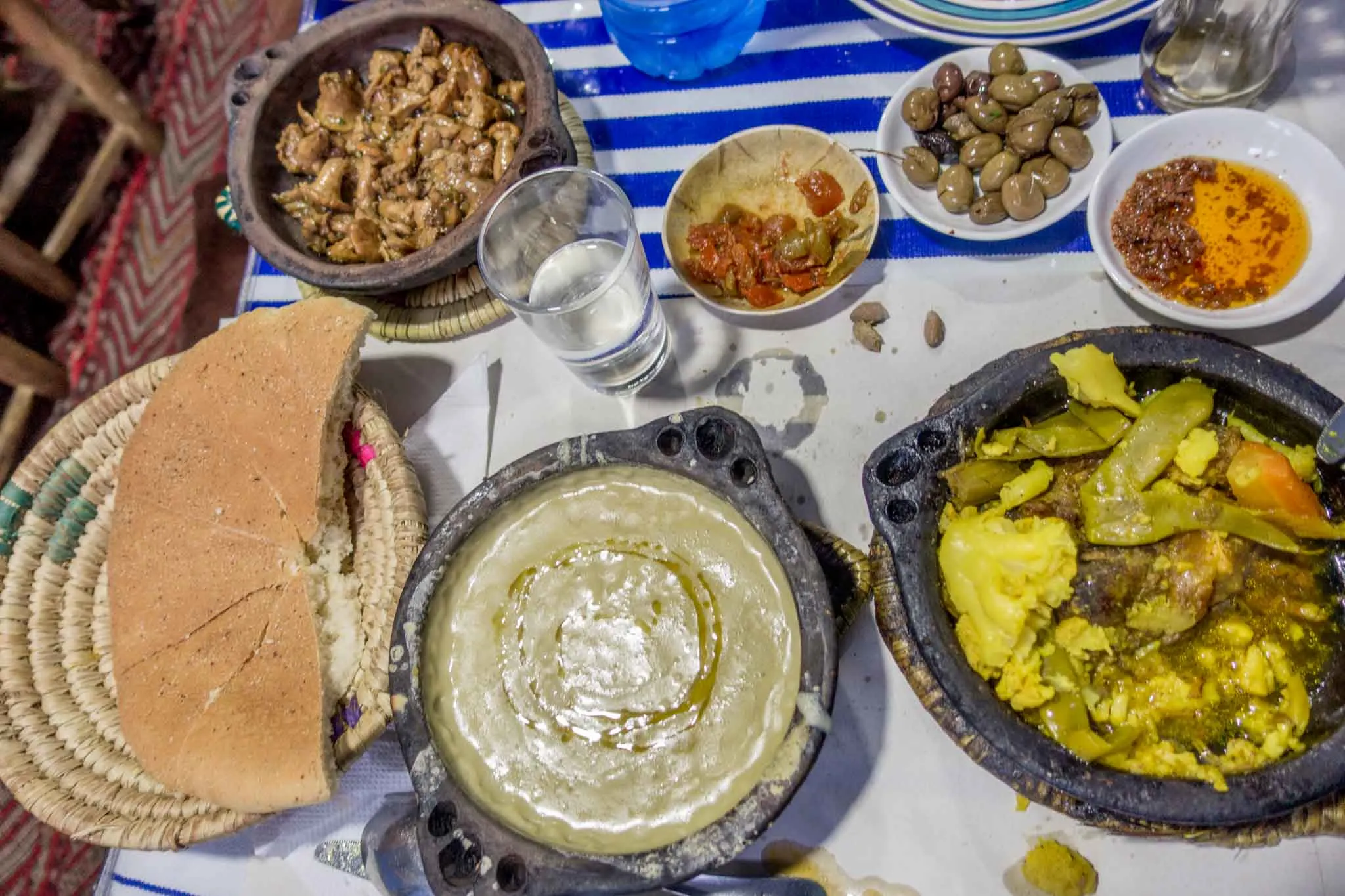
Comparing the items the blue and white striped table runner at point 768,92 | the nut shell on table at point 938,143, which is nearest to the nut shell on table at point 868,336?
the blue and white striped table runner at point 768,92

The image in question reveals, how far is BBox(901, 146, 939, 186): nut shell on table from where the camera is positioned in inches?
63.2

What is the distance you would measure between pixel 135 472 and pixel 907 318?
1.43 meters

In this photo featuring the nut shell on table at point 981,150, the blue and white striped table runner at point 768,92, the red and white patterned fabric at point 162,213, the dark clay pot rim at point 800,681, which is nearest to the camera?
the dark clay pot rim at point 800,681

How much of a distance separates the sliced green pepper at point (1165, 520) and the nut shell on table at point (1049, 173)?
1.97 feet

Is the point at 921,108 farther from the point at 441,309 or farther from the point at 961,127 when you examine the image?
the point at 441,309

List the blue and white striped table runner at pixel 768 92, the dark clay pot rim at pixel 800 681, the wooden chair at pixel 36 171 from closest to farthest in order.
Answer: the dark clay pot rim at pixel 800 681 < the blue and white striped table runner at pixel 768 92 < the wooden chair at pixel 36 171

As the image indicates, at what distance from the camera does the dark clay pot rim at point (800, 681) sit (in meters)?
1.12

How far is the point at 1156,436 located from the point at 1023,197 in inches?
20.1

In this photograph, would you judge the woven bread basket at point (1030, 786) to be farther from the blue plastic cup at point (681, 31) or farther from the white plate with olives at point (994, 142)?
the blue plastic cup at point (681, 31)

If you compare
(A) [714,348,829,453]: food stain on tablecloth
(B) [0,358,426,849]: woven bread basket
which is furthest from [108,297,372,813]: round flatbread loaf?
(A) [714,348,829,453]: food stain on tablecloth

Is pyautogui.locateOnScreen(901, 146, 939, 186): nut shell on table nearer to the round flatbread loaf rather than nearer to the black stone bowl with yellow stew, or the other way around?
the black stone bowl with yellow stew

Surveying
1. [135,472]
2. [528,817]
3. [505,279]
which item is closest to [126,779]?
[135,472]

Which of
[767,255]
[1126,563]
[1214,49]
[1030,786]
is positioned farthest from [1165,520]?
[1214,49]

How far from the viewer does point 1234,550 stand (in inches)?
48.7
